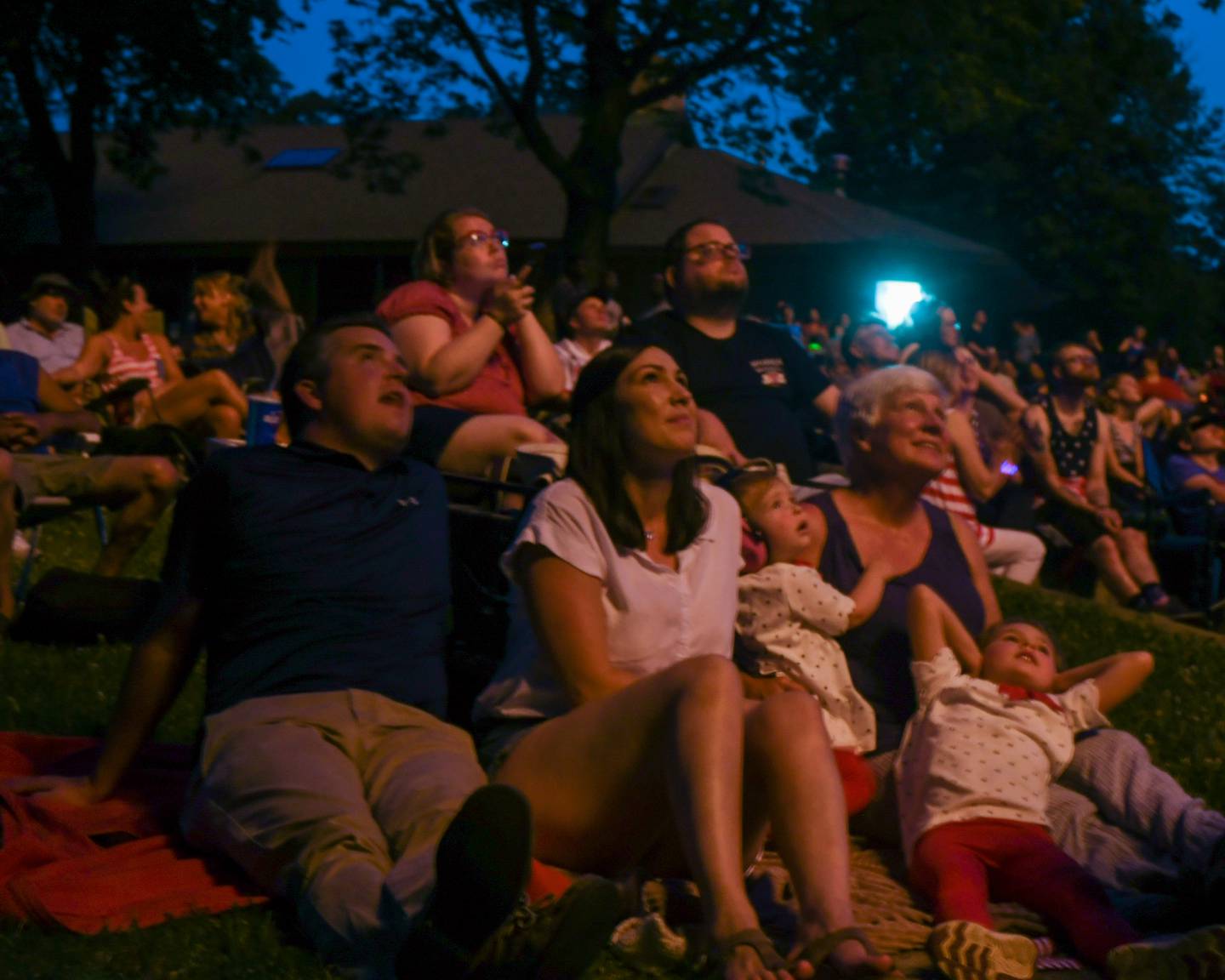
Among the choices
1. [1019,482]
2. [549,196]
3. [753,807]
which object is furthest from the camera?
[549,196]

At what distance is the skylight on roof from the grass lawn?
29.1m

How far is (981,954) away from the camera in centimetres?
380

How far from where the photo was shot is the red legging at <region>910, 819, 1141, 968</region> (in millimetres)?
4059

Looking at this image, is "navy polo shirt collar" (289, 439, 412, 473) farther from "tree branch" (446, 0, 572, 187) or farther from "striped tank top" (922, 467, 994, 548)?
"tree branch" (446, 0, 572, 187)

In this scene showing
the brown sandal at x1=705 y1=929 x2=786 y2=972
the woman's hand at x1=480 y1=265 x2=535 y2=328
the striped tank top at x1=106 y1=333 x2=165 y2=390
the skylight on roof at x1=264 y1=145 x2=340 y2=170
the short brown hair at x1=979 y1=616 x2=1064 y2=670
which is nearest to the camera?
the brown sandal at x1=705 y1=929 x2=786 y2=972

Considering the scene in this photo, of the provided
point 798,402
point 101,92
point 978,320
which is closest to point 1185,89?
point 978,320

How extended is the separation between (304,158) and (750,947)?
122ft

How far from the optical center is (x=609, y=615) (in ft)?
14.3

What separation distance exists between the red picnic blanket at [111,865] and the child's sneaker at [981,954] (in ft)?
5.10

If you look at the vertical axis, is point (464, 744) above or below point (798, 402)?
below

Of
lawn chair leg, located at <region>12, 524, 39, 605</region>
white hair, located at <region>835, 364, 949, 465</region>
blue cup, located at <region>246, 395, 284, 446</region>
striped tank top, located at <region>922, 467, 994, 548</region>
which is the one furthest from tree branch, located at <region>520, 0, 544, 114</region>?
white hair, located at <region>835, 364, 949, 465</region>

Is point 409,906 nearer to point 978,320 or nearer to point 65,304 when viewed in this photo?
point 65,304

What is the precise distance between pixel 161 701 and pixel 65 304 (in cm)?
761

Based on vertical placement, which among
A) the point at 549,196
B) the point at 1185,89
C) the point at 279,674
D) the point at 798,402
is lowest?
the point at 279,674
